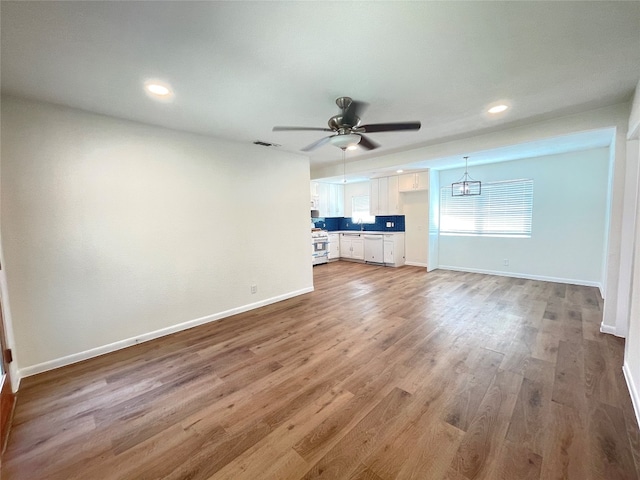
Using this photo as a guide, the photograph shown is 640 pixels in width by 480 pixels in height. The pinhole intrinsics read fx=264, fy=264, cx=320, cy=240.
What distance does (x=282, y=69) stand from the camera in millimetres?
1940

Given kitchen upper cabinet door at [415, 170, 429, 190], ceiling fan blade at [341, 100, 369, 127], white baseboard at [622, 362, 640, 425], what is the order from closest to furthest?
white baseboard at [622, 362, 640, 425], ceiling fan blade at [341, 100, 369, 127], kitchen upper cabinet door at [415, 170, 429, 190]

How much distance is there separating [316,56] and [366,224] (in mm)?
6360

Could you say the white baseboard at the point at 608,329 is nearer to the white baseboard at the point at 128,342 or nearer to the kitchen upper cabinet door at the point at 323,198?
the white baseboard at the point at 128,342

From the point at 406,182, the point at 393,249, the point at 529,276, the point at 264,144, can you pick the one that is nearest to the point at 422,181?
the point at 406,182

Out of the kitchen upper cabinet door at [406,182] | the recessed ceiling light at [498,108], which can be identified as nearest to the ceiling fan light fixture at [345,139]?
the recessed ceiling light at [498,108]

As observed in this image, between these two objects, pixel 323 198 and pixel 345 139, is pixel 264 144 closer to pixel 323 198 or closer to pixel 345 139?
pixel 345 139

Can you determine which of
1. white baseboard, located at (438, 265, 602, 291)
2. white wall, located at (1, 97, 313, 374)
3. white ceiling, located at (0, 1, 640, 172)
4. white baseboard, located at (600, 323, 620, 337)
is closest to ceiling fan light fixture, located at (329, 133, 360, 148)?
white ceiling, located at (0, 1, 640, 172)

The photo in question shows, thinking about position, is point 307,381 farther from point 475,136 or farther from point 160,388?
point 475,136

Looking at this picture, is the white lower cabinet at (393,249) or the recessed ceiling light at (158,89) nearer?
the recessed ceiling light at (158,89)

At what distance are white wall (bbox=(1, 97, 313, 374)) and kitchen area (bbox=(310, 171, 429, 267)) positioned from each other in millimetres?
2854

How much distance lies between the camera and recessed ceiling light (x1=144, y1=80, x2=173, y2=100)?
6.97ft

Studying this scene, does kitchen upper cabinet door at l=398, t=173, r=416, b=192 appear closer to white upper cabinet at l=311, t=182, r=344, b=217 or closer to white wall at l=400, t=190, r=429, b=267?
white wall at l=400, t=190, r=429, b=267

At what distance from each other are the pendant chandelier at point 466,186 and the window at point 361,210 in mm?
2363

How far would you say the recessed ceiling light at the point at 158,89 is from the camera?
212 cm
